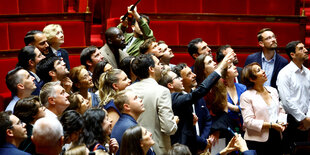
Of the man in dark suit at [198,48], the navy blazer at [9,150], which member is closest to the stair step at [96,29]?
the man in dark suit at [198,48]

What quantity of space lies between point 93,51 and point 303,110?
1.65m

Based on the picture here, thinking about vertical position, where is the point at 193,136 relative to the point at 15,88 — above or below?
below

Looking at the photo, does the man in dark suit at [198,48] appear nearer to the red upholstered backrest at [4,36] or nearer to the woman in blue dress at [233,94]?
the woman in blue dress at [233,94]

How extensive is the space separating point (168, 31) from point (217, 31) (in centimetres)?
46

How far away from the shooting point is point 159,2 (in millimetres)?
5191

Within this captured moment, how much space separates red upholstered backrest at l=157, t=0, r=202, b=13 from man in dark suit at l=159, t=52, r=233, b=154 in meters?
1.77

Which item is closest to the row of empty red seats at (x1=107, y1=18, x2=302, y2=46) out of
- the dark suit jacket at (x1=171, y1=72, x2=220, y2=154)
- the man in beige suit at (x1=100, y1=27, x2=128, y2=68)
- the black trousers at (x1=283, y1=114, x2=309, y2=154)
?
the man in beige suit at (x1=100, y1=27, x2=128, y2=68)

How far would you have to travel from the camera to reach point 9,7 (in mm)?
5000

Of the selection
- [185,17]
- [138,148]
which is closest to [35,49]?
[138,148]

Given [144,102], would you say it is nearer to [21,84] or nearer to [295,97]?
[21,84]

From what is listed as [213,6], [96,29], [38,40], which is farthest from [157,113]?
[96,29]

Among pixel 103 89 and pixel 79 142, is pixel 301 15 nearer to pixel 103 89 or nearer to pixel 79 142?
pixel 103 89

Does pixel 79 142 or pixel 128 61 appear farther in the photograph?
pixel 128 61

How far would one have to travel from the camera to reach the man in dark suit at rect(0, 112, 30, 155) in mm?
2328
